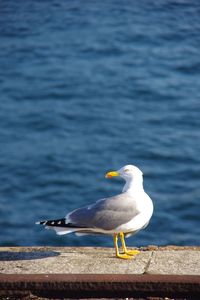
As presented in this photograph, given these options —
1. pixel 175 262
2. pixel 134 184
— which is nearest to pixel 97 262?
pixel 175 262

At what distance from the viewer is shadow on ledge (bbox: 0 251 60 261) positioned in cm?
698

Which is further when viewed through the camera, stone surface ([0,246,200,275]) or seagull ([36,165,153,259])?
seagull ([36,165,153,259])

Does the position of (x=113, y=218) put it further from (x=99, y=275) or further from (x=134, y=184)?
(x=99, y=275)

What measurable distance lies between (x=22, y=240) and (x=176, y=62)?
22.8 ft

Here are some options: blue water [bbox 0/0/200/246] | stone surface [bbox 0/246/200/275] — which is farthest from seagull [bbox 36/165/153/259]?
blue water [bbox 0/0/200/246]

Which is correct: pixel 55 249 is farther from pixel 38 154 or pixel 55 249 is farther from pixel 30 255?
pixel 38 154

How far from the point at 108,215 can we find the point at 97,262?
1.38ft

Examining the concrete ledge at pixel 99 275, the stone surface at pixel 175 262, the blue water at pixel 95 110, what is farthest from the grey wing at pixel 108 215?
the blue water at pixel 95 110

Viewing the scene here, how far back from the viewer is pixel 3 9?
67.2ft

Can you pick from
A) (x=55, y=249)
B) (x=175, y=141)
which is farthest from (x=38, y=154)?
(x=55, y=249)

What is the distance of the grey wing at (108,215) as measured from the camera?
23.0 ft

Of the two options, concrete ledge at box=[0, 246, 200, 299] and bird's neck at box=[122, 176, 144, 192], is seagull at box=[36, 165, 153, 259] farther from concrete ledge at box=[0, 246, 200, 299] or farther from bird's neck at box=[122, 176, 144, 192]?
concrete ledge at box=[0, 246, 200, 299]

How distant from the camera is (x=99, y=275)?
6262 mm

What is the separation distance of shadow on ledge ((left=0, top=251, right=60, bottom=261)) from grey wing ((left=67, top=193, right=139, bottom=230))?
0.34 m
